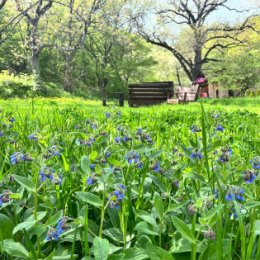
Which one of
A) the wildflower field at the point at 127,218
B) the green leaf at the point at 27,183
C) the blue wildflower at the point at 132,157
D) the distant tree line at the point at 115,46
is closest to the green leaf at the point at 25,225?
the wildflower field at the point at 127,218

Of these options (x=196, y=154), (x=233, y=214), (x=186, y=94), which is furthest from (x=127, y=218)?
(x=186, y=94)

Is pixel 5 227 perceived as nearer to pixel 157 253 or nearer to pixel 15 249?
pixel 15 249

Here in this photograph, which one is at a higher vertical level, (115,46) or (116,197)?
(115,46)

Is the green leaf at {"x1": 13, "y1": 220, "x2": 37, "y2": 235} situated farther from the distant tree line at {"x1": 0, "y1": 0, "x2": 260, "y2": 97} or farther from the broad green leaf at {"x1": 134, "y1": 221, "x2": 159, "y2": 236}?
the distant tree line at {"x1": 0, "y1": 0, "x2": 260, "y2": 97}

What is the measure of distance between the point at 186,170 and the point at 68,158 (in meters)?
0.55

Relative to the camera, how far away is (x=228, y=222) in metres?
1.03

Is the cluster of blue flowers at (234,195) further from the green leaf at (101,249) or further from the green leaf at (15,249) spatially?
the green leaf at (15,249)

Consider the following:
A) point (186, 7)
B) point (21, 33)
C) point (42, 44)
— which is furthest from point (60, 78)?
point (186, 7)

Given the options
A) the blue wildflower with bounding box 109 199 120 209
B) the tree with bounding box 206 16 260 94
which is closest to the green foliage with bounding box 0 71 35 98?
the tree with bounding box 206 16 260 94

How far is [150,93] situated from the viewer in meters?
22.0

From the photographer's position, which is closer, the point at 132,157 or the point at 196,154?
the point at 132,157

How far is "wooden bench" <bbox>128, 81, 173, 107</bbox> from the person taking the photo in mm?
21828

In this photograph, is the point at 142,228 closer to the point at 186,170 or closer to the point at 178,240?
the point at 178,240

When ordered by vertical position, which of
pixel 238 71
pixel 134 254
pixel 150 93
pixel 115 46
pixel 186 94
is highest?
pixel 115 46
